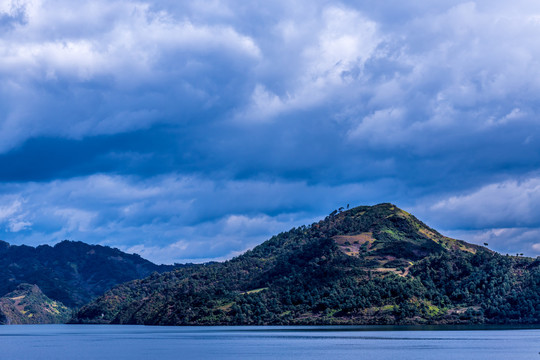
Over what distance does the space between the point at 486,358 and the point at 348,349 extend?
155ft

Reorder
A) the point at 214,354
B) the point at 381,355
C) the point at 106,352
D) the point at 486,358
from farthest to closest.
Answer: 1. the point at 106,352
2. the point at 214,354
3. the point at 381,355
4. the point at 486,358

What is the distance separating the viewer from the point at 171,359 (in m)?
168

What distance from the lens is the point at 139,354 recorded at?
18812 centimetres

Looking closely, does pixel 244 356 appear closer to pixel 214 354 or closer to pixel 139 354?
pixel 214 354

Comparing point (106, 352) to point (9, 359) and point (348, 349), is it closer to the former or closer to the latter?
point (9, 359)

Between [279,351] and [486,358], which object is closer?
[486,358]

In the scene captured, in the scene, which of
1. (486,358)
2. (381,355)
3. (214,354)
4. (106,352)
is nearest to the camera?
(486,358)

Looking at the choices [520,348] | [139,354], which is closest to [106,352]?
[139,354]

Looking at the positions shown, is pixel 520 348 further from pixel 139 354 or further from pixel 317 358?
pixel 139 354

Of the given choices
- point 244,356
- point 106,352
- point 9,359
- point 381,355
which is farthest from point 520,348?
point 9,359

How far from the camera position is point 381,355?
169750 mm

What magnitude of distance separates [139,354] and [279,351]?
42.4m

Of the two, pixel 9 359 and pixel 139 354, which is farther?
pixel 139 354

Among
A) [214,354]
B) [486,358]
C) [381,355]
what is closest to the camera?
[486,358]
